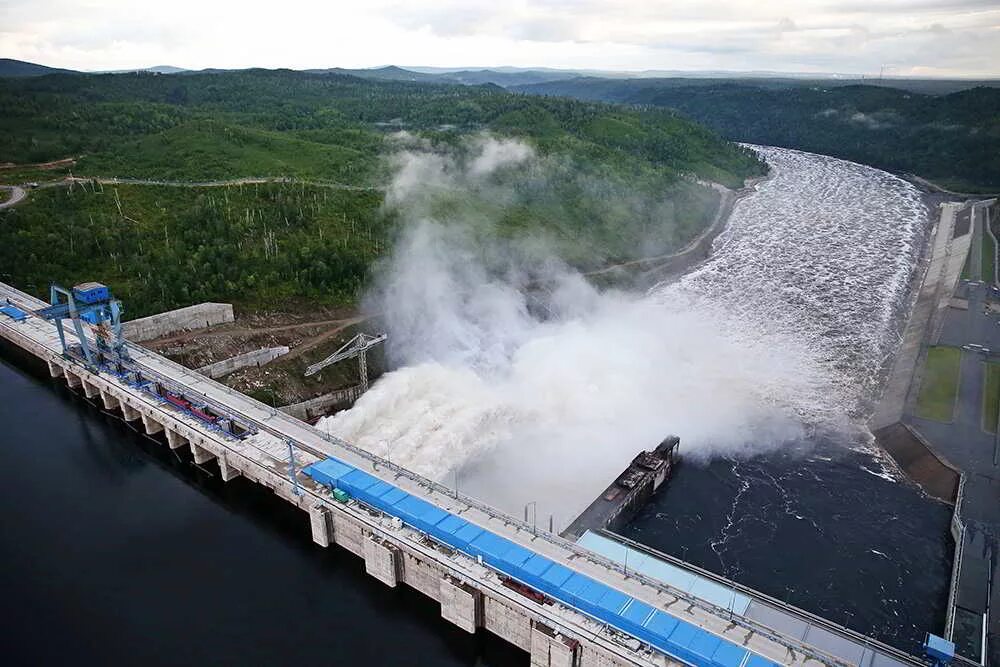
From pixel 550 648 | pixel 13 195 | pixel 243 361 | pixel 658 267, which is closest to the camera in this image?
pixel 550 648

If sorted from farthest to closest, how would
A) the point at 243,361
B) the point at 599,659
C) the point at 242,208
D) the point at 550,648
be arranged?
the point at 242,208 < the point at 243,361 < the point at 550,648 < the point at 599,659

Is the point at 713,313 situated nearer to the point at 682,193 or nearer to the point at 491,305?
the point at 491,305

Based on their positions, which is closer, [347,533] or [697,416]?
[347,533]

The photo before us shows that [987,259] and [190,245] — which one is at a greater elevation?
[190,245]

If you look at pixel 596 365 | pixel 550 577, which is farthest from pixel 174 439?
pixel 596 365

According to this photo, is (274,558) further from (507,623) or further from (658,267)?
(658,267)

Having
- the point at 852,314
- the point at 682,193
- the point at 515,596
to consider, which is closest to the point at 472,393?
the point at 515,596

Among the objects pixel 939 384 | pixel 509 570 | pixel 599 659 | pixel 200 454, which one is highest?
pixel 509 570
